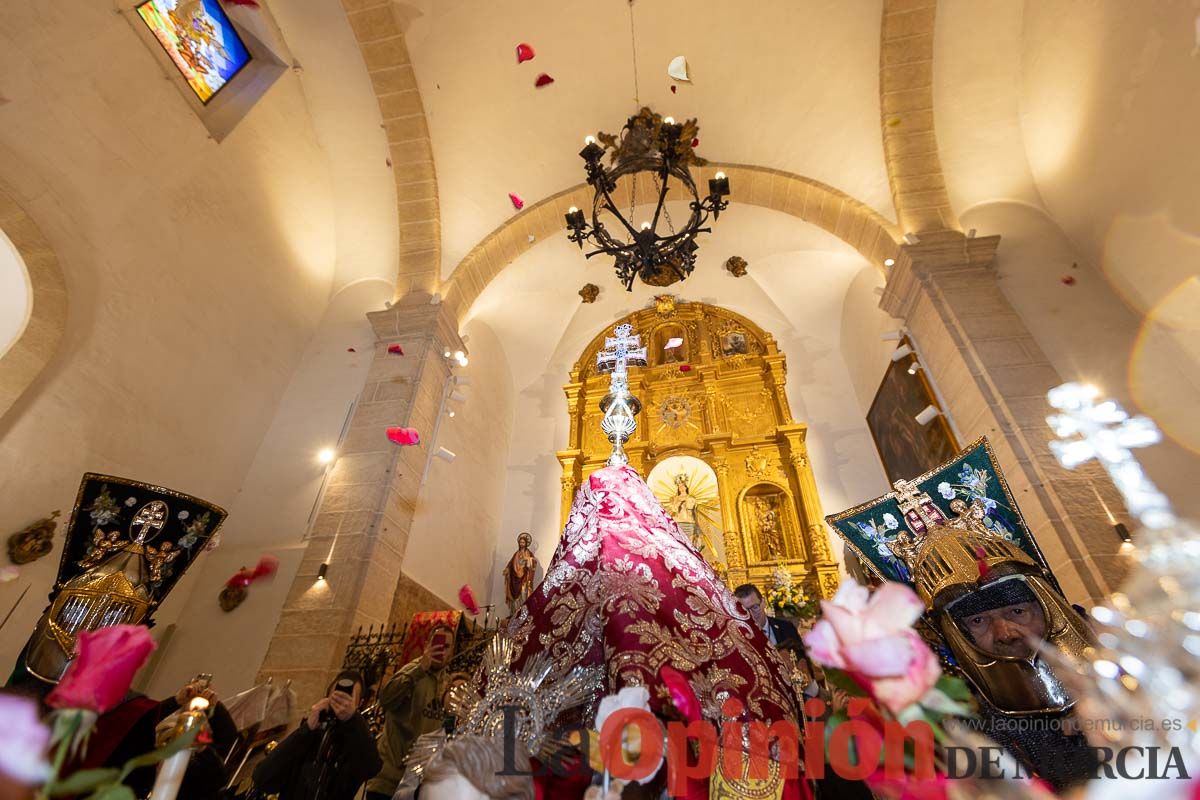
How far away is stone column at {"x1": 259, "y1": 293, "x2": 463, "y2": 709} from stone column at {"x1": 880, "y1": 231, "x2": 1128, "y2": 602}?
18.5 feet

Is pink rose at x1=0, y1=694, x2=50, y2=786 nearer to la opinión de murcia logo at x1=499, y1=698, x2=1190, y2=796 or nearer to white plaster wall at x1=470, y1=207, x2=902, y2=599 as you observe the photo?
la opinión de murcia logo at x1=499, y1=698, x2=1190, y2=796

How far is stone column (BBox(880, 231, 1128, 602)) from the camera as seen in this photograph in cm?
405

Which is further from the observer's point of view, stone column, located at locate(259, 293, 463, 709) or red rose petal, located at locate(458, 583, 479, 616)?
red rose petal, located at locate(458, 583, 479, 616)

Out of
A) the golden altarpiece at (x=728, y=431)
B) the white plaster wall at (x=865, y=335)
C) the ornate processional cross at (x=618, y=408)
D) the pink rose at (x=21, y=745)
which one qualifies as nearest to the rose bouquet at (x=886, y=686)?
the pink rose at (x=21, y=745)

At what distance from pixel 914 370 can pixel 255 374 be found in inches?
294

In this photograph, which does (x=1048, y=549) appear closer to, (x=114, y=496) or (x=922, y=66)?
(x=922, y=66)

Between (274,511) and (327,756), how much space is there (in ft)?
13.3

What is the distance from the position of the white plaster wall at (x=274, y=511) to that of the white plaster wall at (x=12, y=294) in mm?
2346

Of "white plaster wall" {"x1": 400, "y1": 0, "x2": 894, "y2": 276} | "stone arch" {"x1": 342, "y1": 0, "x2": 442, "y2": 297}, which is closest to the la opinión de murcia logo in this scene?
"stone arch" {"x1": 342, "y1": 0, "x2": 442, "y2": 297}

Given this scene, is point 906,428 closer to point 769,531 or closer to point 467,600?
point 769,531

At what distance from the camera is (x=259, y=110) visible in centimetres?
632

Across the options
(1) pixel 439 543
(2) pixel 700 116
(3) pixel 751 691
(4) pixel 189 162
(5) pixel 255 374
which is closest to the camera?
(3) pixel 751 691

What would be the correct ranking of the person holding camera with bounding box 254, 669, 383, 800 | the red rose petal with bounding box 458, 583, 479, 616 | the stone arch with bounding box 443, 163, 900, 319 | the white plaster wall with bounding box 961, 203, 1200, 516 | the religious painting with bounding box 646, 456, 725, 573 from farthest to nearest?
1. the religious painting with bounding box 646, 456, 725, 573
2. the stone arch with bounding box 443, 163, 900, 319
3. the red rose petal with bounding box 458, 583, 479, 616
4. the white plaster wall with bounding box 961, 203, 1200, 516
5. the person holding camera with bounding box 254, 669, 383, 800

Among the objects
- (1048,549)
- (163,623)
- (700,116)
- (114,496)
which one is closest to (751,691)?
(114,496)
